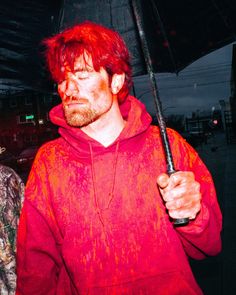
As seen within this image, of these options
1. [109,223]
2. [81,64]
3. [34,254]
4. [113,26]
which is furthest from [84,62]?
[34,254]

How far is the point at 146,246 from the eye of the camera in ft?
6.74

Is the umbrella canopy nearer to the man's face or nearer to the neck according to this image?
the man's face

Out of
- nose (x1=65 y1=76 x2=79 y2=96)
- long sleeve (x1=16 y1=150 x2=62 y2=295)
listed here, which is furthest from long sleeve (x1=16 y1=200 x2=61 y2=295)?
nose (x1=65 y1=76 x2=79 y2=96)

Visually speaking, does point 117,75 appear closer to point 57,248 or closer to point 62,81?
point 62,81

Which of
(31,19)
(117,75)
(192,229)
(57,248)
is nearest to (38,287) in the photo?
(57,248)

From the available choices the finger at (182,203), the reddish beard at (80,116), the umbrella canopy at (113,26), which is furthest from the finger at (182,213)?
the umbrella canopy at (113,26)

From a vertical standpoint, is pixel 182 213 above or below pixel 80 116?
below

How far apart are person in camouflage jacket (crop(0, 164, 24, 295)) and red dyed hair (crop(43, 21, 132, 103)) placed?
961mm

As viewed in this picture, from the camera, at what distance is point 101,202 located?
7.03ft

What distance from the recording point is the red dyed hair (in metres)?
2.33

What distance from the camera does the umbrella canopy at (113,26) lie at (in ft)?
9.18

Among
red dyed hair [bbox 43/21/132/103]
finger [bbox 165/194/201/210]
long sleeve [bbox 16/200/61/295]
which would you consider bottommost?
long sleeve [bbox 16/200/61/295]

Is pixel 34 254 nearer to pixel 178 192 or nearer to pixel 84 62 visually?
pixel 178 192

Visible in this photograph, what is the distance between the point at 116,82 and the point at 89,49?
33cm
